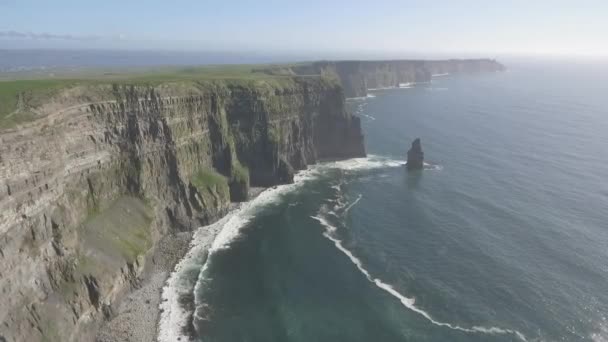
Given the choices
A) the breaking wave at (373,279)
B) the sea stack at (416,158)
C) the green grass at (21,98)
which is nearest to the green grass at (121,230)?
the green grass at (21,98)

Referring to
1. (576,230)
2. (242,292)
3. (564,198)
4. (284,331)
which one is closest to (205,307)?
(242,292)

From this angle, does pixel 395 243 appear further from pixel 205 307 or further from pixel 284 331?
pixel 205 307

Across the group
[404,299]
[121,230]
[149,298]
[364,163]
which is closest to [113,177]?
[121,230]

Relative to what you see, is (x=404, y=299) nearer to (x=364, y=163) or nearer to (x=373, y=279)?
(x=373, y=279)

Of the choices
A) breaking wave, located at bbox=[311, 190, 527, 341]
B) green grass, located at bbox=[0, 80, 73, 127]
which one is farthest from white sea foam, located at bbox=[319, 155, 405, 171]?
green grass, located at bbox=[0, 80, 73, 127]

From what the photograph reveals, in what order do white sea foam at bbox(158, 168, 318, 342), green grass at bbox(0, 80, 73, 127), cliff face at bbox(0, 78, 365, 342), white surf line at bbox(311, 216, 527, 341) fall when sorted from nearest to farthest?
1. cliff face at bbox(0, 78, 365, 342)
2. green grass at bbox(0, 80, 73, 127)
3. white surf line at bbox(311, 216, 527, 341)
4. white sea foam at bbox(158, 168, 318, 342)

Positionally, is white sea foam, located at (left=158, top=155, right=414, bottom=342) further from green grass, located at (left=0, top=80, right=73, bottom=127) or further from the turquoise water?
green grass, located at (left=0, top=80, right=73, bottom=127)

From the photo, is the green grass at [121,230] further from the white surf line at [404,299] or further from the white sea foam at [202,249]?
the white surf line at [404,299]

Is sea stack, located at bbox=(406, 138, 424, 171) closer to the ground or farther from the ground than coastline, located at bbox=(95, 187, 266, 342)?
farther from the ground
